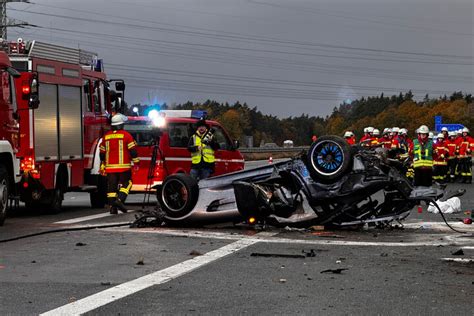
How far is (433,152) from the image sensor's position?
2717cm

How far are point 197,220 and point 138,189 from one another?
4802 millimetres

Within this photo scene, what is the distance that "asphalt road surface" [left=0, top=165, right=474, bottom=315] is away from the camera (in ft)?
21.2

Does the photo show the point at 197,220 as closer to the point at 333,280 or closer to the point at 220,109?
the point at 333,280

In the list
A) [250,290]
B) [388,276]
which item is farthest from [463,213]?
[250,290]

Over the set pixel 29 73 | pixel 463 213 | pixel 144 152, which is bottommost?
pixel 463 213

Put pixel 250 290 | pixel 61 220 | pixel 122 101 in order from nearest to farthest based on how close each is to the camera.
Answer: pixel 250 290, pixel 61 220, pixel 122 101

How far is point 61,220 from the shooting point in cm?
1428

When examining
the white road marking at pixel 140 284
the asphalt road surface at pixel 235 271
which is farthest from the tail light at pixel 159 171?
the white road marking at pixel 140 284

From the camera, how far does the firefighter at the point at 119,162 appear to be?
15.1m

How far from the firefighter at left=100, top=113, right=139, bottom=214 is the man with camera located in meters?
1.26

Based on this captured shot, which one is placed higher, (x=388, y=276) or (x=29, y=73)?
(x=29, y=73)

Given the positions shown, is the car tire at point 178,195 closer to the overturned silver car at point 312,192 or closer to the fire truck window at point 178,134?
the overturned silver car at point 312,192

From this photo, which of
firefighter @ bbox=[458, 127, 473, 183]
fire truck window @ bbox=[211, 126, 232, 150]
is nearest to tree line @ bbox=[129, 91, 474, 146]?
firefighter @ bbox=[458, 127, 473, 183]

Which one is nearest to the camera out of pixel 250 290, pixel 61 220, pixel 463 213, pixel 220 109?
pixel 250 290
